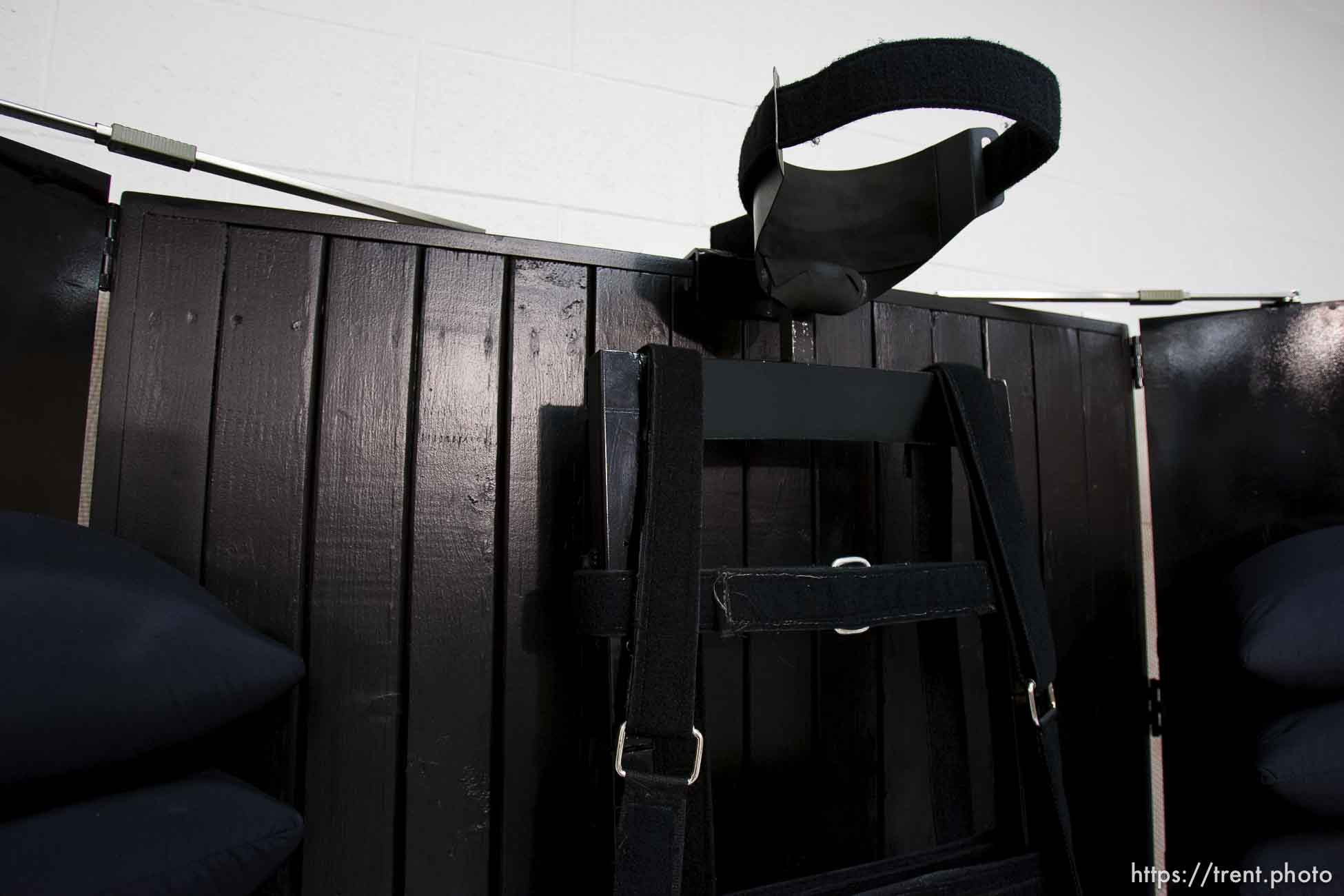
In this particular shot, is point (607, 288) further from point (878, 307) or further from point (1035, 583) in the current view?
point (1035, 583)

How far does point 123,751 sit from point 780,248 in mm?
613

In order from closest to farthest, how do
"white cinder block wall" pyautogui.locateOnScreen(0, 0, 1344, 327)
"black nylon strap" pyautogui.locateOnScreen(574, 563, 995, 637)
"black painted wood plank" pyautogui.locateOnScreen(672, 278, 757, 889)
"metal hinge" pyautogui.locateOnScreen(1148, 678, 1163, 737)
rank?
"black nylon strap" pyautogui.locateOnScreen(574, 563, 995, 637) < "black painted wood plank" pyautogui.locateOnScreen(672, 278, 757, 889) < "white cinder block wall" pyautogui.locateOnScreen(0, 0, 1344, 327) < "metal hinge" pyautogui.locateOnScreen(1148, 678, 1163, 737)

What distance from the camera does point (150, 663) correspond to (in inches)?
16.6

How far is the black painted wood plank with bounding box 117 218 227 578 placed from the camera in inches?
21.2

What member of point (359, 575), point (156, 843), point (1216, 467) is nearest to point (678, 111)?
point (359, 575)

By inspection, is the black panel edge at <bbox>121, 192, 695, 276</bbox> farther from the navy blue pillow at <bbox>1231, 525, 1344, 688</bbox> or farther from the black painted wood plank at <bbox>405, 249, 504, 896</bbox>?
the navy blue pillow at <bbox>1231, 525, 1344, 688</bbox>

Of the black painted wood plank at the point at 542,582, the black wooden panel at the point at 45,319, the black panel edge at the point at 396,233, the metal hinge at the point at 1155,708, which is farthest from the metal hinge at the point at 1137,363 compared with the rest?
the black wooden panel at the point at 45,319

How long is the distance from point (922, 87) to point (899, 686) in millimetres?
554

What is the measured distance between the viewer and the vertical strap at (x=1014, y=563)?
57 centimetres

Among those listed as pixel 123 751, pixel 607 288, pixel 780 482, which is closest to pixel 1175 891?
pixel 780 482

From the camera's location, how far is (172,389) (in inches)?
21.7

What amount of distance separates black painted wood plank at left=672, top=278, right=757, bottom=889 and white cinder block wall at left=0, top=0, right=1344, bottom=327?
302 mm

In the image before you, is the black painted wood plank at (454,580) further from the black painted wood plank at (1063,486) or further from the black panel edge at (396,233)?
the black painted wood plank at (1063,486)

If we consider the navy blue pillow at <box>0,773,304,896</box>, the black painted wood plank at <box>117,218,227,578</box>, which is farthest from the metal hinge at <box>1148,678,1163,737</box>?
the black painted wood plank at <box>117,218,227,578</box>
